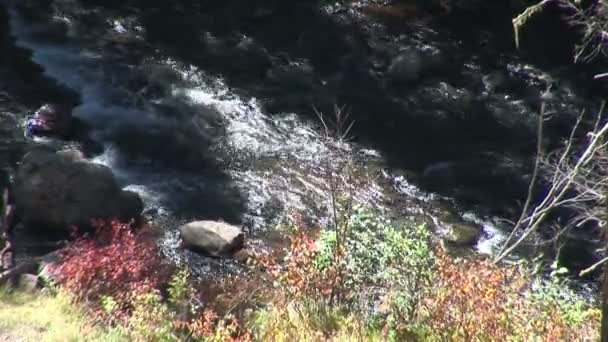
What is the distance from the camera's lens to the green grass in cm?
536

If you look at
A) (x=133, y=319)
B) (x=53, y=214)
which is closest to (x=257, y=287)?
(x=133, y=319)

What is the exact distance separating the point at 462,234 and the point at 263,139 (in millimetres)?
3416

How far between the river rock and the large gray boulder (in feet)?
2.61

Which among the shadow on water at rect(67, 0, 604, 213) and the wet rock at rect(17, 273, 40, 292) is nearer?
the wet rock at rect(17, 273, 40, 292)

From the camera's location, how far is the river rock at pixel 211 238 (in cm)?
933

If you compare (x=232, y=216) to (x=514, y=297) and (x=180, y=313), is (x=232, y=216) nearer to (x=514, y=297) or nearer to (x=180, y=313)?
(x=180, y=313)

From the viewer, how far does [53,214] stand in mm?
9539

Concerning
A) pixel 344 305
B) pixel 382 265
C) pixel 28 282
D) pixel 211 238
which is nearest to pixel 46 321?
pixel 28 282

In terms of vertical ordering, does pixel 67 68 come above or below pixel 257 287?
below

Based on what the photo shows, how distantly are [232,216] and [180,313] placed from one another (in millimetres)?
3876

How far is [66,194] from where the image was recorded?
966 centimetres

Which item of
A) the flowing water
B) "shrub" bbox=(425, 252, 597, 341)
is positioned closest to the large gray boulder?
the flowing water

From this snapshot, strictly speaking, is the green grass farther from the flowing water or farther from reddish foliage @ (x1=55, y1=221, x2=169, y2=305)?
the flowing water

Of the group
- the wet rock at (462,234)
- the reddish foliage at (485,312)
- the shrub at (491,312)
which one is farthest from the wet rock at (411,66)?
the reddish foliage at (485,312)
